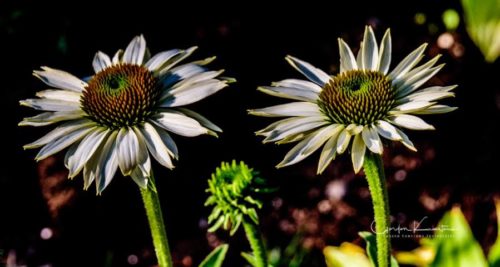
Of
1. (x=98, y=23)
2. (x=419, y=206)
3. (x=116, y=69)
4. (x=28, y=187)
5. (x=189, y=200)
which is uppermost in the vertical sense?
(x=98, y=23)

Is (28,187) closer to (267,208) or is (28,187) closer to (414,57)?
(267,208)

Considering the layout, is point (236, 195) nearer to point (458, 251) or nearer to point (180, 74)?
point (180, 74)

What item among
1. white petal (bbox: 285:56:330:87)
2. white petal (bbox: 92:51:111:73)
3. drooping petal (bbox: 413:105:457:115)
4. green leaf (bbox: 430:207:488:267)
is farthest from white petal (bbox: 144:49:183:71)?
green leaf (bbox: 430:207:488:267)

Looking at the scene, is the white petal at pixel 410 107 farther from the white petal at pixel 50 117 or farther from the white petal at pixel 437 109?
the white petal at pixel 50 117

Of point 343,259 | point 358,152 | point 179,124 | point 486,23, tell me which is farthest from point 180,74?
point 486,23

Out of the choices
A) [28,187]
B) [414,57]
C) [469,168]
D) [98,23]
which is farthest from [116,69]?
[469,168]

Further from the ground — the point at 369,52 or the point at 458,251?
the point at 369,52

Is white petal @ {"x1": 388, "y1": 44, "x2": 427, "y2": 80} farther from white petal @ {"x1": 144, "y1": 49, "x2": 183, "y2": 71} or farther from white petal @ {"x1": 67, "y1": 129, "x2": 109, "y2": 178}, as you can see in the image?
white petal @ {"x1": 67, "y1": 129, "x2": 109, "y2": 178}
